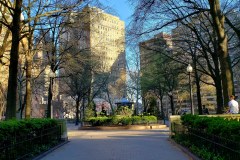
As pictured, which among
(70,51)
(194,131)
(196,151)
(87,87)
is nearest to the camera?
(196,151)

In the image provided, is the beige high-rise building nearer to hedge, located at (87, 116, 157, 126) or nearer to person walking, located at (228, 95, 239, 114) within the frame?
hedge, located at (87, 116, 157, 126)

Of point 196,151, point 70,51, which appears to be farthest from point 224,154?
point 70,51

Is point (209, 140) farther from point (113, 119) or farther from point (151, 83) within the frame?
point (151, 83)

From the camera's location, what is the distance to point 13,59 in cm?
1623

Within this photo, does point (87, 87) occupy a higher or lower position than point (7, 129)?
higher

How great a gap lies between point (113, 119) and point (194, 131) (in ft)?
72.8

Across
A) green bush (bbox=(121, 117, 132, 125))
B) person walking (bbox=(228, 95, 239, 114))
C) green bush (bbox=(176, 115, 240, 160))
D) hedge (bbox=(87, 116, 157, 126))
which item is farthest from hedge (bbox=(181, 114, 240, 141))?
hedge (bbox=(87, 116, 157, 126))

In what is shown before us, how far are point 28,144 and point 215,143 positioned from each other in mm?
6339

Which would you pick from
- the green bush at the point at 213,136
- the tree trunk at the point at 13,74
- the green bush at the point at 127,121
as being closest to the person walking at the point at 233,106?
the green bush at the point at 213,136

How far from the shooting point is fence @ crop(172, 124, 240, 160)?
793cm

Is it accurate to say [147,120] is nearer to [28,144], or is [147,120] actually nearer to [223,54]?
[223,54]

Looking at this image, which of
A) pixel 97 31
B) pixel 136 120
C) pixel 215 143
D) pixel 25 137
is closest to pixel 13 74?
pixel 25 137

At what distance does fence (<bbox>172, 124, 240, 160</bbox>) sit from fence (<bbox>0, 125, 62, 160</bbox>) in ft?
17.7

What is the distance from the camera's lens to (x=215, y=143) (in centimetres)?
972
